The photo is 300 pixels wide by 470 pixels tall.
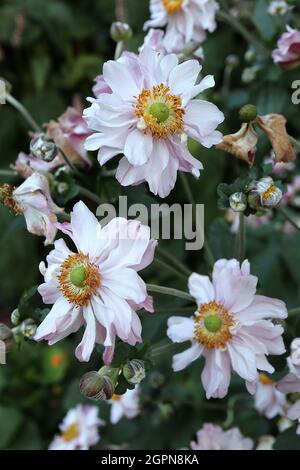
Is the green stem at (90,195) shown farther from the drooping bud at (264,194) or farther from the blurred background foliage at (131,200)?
the drooping bud at (264,194)

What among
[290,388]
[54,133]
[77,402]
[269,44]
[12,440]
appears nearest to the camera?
[290,388]

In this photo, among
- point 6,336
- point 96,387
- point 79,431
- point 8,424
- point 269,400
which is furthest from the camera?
point 8,424

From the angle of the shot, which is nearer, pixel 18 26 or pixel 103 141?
pixel 103 141

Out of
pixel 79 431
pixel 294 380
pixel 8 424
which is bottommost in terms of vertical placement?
pixel 8 424

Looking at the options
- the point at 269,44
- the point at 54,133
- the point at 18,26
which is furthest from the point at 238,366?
the point at 18,26

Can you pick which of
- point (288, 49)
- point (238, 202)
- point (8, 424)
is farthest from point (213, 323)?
point (8, 424)

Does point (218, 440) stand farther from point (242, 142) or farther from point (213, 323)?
point (242, 142)

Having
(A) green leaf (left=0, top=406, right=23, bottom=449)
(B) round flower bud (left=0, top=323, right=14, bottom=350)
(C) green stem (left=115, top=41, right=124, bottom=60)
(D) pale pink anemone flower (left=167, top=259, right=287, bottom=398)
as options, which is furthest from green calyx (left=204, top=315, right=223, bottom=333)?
(A) green leaf (left=0, top=406, right=23, bottom=449)

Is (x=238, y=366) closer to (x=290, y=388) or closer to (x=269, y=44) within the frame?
(x=290, y=388)
